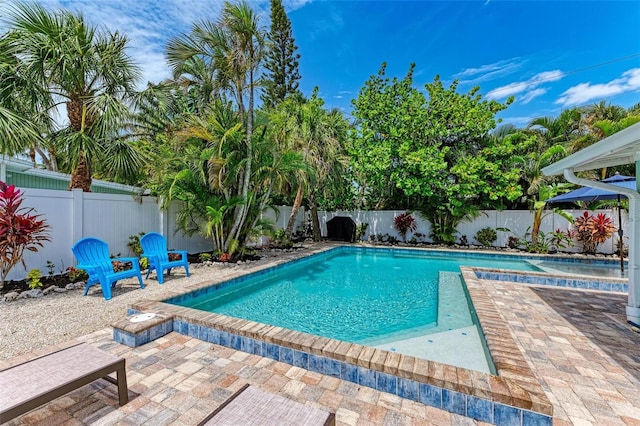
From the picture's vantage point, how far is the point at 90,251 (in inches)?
217

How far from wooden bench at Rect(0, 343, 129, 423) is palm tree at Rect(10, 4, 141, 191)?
652 cm

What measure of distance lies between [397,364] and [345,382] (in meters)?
0.56

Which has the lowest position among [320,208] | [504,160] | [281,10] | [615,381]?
[615,381]

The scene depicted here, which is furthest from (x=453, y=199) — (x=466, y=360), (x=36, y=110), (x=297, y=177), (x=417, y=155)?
(x=36, y=110)

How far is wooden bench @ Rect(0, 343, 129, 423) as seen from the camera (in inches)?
72.1

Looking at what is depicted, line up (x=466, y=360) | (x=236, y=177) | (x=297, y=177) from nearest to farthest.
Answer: (x=466, y=360)
(x=236, y=177)
(x=297, y=177)

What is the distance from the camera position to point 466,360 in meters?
3.45

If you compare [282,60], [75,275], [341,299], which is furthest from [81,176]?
[282,60]

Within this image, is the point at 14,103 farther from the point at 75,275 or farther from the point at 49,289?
the point at 49,289

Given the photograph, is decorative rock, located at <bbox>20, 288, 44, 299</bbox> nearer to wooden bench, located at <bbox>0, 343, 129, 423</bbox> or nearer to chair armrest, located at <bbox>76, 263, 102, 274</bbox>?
chair armrest, located at <bbox>76, 263, 102, 274</bbox>

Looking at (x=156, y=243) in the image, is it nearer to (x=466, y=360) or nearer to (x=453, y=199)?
(x=466, y=360)

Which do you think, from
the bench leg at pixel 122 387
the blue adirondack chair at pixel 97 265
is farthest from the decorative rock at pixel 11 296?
the bench leg at pixel 122 387

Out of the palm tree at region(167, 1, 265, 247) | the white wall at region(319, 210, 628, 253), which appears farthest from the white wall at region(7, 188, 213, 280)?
the white wall at region(319, 210, 628, 253)

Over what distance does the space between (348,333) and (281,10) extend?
2087 cm
